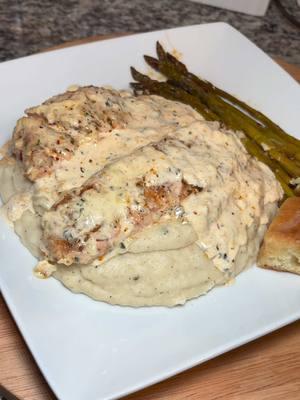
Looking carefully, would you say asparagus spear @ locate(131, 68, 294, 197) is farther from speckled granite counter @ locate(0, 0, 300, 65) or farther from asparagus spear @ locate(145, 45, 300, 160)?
speckled granite counter @ locate(0, 0, 300, 65)

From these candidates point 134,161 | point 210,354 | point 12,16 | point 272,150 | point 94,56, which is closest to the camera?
point 210,354

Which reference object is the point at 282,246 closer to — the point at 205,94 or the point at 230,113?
the point at 230,113

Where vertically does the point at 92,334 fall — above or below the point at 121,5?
below

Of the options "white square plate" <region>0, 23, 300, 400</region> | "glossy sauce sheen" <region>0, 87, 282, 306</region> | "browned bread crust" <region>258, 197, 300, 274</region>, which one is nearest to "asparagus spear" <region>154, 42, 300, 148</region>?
"glossy sauce sheen" <region>0, 87, 282, 306</region>

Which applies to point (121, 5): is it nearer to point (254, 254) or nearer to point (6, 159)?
point (6, 159)

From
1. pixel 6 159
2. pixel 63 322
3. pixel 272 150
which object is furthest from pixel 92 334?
pixel 272 150

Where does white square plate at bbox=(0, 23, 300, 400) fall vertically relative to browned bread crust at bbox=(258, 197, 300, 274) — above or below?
below
